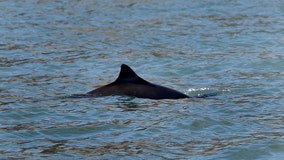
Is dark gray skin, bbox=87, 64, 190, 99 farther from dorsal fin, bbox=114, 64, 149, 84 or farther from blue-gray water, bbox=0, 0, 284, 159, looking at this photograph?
blue-gray water, bbox=0, 0, 284, 159

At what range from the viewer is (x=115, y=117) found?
11.9 meters

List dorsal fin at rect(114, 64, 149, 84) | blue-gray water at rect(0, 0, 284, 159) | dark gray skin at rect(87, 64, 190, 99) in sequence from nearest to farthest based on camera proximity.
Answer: blue-gray water at rect(0, 0, 284, 159), dorsal fin at rect(114, 64, 149, 84), dark gray skin at rect(87, 64, 190, 99)

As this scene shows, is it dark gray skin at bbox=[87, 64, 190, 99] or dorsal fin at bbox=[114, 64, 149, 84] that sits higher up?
dorsal fin at bbox=[114, 64, 149, 84]

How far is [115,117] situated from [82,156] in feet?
6.83

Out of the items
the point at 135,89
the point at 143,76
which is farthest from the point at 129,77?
the point at 143,76

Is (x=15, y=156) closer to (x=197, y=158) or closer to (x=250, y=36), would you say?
(x=197, y=158)

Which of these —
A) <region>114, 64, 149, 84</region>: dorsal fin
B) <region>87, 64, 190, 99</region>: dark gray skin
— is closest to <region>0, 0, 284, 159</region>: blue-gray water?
<region>87, 64, 190, 99</region>: dark gray skin

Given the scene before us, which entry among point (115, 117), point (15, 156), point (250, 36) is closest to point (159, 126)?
point (115, 117)

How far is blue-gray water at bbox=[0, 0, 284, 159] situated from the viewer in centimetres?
1053

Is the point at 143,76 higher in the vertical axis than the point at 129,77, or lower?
lower

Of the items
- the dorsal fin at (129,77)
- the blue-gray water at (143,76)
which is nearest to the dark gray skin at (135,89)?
the dorsal fin at (129,77)

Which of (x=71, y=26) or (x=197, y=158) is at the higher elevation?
(x=71, y=26)

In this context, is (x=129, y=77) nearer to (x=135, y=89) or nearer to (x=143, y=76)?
(x=135, y=89)

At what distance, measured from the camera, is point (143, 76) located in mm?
15773
